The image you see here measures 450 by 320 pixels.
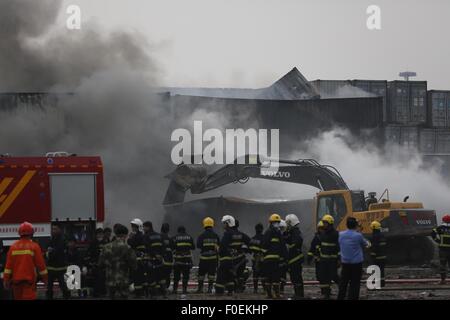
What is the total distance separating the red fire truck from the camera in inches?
722

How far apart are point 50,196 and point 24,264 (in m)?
6.68

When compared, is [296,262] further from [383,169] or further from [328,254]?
[383,169]

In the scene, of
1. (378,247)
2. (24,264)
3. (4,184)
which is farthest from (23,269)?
(378,247)

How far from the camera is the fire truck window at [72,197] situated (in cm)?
1850

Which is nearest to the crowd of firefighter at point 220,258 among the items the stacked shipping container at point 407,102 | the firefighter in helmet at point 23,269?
the firefighter in helmet at point 23,269

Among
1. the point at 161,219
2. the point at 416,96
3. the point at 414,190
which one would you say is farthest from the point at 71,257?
the point at 416,96

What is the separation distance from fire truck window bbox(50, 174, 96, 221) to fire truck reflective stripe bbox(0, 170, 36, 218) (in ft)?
1.49

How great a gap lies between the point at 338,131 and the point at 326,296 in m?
21.3

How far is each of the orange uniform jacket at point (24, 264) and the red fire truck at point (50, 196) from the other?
616 cm

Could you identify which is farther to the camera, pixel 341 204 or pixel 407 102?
pixel 407 102

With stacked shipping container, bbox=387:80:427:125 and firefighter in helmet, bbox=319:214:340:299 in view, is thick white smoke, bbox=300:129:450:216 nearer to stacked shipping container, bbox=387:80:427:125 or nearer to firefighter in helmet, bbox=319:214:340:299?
stacked shipping container, bbox=387:80:427:125

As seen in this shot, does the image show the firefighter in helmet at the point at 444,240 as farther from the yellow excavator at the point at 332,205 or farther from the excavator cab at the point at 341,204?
the excavator cab at the point at 341,204

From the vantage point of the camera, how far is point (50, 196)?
1856cm

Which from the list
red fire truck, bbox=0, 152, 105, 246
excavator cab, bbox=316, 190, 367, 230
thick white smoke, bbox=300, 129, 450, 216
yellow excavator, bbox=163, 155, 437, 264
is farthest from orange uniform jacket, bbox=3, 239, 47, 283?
thick white smoke, bbox=300, 129, 450, 216
